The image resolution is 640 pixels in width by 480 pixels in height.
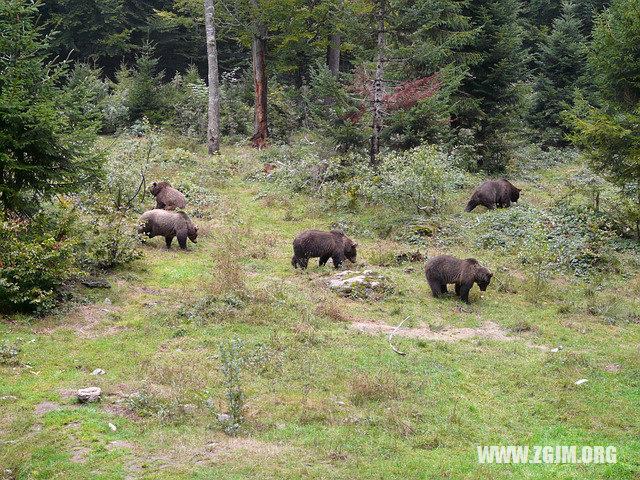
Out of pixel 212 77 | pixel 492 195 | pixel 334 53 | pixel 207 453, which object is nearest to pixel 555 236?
pixel 492 195

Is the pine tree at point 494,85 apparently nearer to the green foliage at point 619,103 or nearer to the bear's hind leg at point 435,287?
the green foliage at point 619,103

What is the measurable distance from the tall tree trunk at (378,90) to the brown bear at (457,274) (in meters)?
9.08

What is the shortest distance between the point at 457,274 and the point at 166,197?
1006 cm

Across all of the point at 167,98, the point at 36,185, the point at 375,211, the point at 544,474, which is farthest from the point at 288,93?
the point at 544,474

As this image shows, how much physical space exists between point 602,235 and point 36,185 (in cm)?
1488

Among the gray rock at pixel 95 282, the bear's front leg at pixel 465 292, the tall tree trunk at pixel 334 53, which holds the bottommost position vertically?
the bear's front leg at pixel 465 292

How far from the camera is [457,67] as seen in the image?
2398 cm

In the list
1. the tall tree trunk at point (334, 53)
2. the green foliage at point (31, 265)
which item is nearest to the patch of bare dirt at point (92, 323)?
the green foliage at point (31, 265)

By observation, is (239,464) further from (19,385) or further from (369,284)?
(369,284)

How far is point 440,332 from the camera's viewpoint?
11.8 metres

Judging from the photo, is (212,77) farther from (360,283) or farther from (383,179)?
(360,283)

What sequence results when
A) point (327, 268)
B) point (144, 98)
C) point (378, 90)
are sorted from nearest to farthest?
1. point (327, 268)
2. point (378, 90)
3. point (144, 98)

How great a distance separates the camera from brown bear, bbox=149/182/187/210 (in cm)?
1872

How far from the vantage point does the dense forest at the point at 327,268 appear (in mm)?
7602
